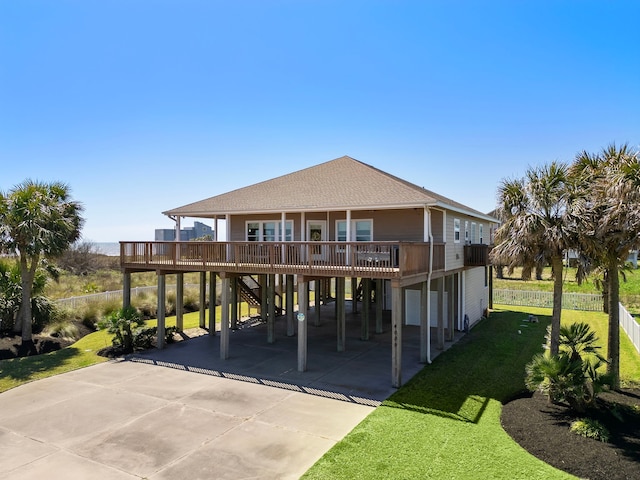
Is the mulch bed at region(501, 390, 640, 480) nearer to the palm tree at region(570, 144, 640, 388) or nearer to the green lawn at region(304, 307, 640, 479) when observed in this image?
the green lawn at region(304, 307, 640, 479)

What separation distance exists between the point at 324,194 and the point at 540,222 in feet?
26.1

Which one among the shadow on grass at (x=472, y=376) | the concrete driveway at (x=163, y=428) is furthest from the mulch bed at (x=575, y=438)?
the concrete driveway at (x=163, y=428)

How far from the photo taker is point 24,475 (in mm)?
6496

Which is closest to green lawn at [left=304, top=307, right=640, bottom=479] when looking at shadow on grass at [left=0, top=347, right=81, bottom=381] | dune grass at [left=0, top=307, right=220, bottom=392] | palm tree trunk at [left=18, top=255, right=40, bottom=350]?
A: dune grass at [left=0, top=307, right=220, bottom=392]

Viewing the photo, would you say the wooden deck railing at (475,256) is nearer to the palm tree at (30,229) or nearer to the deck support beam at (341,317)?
the deck support beam at (341,317)

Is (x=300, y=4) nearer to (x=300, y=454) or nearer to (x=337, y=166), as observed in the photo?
(x=337, y=166)

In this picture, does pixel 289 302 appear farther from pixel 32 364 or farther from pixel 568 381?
pixel 568 381

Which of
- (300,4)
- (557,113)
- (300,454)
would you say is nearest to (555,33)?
(557,113)

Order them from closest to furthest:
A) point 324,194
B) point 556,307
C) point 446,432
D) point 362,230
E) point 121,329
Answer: point 446,432
point 556,307
point 121,329
point 324,194
point 362,230

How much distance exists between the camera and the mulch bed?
655 centimetres

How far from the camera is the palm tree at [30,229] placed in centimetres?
1454

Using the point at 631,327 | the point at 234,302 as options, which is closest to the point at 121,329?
the point at 234,302

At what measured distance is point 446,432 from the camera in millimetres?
7980

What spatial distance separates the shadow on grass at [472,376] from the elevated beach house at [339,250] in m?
0.79
